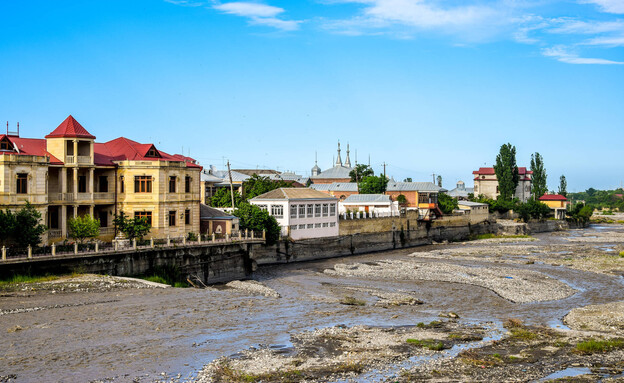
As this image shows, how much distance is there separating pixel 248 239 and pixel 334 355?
2964 centimetres

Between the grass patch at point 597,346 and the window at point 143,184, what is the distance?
37.3m

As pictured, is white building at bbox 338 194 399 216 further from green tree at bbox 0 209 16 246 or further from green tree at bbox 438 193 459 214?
green tree at bbox 0 209 16 246

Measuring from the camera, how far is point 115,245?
155 feet

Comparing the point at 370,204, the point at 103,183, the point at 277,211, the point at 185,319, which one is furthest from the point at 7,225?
the point at 370,204

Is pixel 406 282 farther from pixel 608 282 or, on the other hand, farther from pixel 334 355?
pixel 334 355

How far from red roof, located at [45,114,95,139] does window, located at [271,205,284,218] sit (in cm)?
2577

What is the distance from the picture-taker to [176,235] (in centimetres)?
5644

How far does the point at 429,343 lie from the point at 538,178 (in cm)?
13683

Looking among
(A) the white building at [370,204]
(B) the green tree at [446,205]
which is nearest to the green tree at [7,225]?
(A) the white building at [370,204]

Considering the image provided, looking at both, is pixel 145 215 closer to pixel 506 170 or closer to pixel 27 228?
pixel 27 228

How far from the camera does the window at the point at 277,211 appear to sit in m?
72.4

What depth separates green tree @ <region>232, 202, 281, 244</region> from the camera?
64750 millimetres

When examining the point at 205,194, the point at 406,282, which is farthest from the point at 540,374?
the point at 205,194

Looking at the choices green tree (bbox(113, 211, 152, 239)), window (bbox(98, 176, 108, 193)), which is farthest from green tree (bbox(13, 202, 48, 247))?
window (bbox(98, 176, 108, 193))
